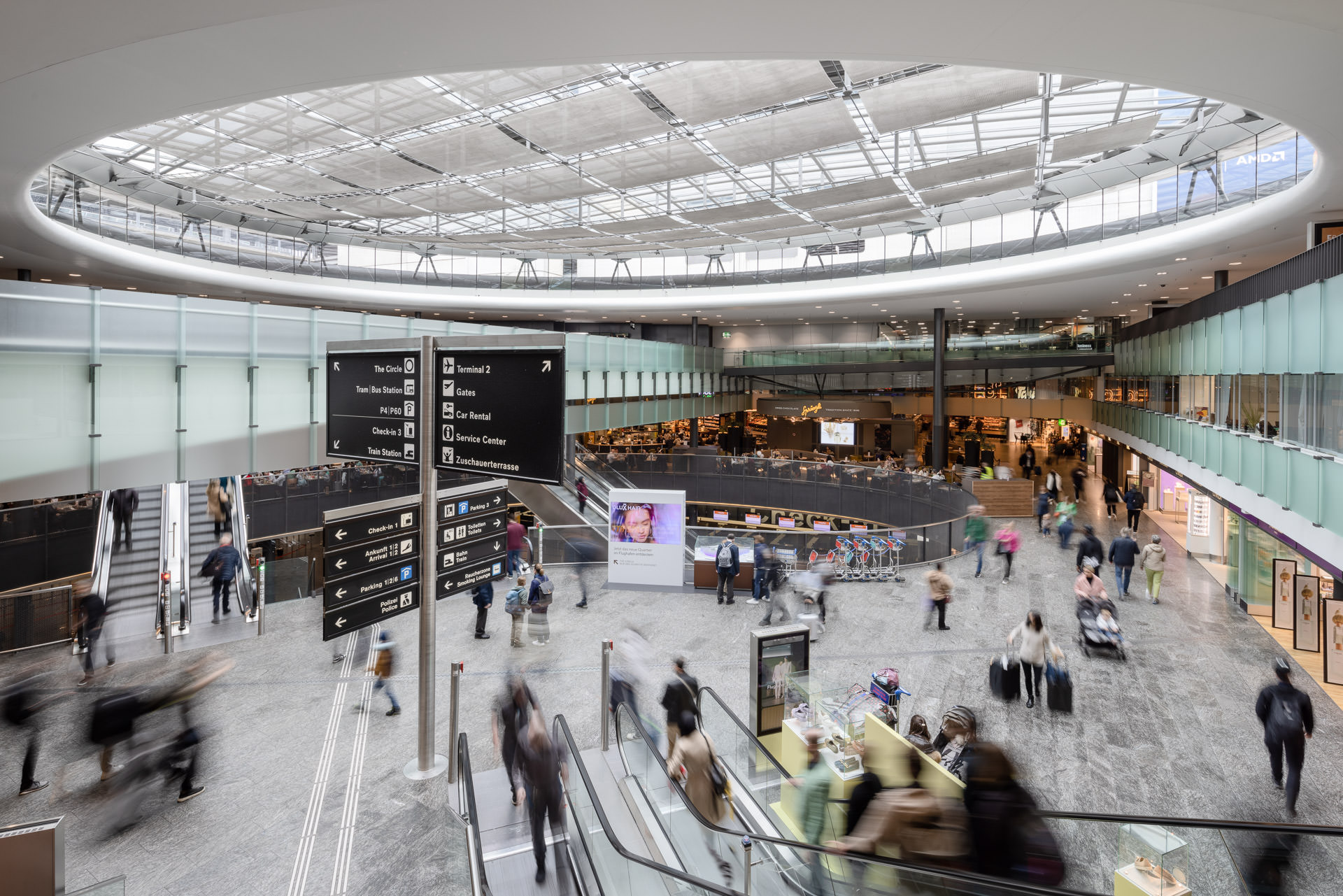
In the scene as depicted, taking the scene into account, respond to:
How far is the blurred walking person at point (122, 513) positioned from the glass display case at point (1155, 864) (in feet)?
58.6

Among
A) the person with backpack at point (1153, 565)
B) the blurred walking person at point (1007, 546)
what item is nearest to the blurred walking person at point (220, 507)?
the blurred walking person at point (1007, 546)

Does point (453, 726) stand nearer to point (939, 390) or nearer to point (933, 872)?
point (933, 872)

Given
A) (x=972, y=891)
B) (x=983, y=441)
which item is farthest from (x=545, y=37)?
(x=983, y=441)

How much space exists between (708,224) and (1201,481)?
14822mm

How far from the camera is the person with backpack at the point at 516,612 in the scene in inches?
425

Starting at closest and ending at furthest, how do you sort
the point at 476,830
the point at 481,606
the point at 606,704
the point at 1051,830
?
the point at 476,830 → the point at 1051,830 → the point at 606,704 → the point at 481,606

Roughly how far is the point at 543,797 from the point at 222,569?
923cm

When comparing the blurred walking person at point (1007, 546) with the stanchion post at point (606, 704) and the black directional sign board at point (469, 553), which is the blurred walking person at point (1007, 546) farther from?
the black directional sign board at point (469, 553)

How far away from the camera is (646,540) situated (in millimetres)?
14172

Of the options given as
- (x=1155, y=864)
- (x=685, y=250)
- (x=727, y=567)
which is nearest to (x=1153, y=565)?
(x=727, y=567)

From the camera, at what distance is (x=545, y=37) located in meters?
5.62

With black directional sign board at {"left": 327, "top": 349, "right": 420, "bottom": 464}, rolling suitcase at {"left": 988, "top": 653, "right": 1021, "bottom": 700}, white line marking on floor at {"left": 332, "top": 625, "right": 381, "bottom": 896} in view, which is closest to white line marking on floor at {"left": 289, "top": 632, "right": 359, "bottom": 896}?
white line marking on floor at {"left": 332, "top": 625, "right": 381, "bottom": 896}

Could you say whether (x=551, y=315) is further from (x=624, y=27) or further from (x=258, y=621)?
(x=624, y=27)

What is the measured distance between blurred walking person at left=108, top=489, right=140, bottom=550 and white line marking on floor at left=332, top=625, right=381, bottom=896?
895 cm
